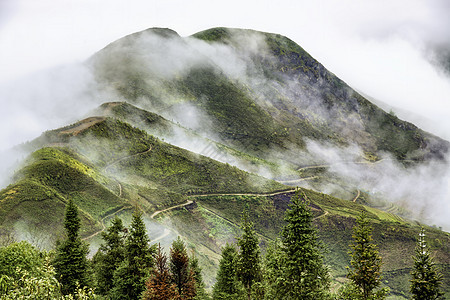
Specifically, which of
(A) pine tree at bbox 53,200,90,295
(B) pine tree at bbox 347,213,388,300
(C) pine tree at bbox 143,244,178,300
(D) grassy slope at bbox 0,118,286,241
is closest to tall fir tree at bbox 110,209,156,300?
(A) pine tree at bbox 53,200,90,295

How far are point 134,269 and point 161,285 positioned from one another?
60.0 ft

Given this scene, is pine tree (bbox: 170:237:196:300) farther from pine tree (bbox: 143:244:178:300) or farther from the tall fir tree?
the tall fir tree

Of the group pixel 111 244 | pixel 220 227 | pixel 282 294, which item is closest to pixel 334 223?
pixel 220 227

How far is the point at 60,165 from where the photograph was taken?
323 ft

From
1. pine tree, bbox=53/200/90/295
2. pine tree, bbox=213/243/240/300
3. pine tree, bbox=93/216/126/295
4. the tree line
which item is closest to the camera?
the tree line

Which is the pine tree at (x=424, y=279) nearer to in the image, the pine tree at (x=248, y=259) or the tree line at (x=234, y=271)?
the tree line at (x=234, y=271)

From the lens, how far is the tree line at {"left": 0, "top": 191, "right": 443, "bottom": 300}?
2291cm

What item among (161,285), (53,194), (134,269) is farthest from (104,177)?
(161,285)

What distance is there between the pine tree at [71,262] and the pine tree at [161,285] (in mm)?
19903

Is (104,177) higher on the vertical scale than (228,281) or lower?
lower

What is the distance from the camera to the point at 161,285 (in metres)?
23.1

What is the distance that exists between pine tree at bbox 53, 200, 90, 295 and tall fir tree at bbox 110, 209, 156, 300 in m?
3.87

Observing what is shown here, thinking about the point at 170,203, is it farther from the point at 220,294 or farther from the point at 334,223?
the point at 220,294

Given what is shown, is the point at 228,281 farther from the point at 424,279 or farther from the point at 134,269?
the point at 424,279
